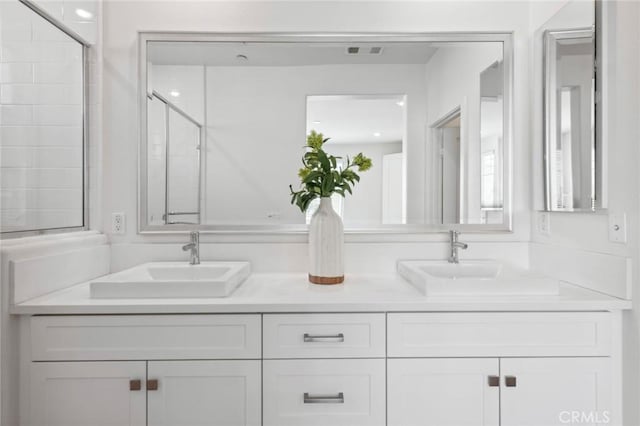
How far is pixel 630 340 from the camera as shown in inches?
50.6

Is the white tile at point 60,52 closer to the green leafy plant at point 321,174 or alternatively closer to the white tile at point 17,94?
the white tile at point 17,94

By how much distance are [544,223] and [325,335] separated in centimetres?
118

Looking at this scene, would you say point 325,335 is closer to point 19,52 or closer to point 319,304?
point 319,304

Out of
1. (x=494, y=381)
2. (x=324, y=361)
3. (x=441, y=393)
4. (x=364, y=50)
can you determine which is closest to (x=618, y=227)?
(x=494, y=381)

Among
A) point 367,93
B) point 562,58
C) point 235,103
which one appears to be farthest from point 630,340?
point 235,103

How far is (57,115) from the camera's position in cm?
161

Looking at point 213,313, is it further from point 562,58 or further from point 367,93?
point 562,58

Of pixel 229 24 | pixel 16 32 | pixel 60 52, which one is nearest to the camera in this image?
pixel 16 32

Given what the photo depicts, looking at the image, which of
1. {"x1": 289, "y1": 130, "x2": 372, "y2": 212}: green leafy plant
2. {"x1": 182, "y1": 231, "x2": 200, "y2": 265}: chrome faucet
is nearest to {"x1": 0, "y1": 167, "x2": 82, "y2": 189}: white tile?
{"x1": 182, "y1": 231, "x2": 200, "y2": 265}: chrome faucet

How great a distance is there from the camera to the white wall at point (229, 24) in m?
1.82

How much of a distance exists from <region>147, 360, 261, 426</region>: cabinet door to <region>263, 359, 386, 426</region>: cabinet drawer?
5 centimetres

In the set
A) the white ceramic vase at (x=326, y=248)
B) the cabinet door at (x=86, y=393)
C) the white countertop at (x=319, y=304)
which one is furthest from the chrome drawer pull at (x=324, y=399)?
the cabinet door at (x=86, y=393)

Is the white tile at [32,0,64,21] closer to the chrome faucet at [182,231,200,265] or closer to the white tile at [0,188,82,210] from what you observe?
the white tile at [0,188,82,210]

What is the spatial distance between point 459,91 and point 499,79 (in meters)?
0.21
